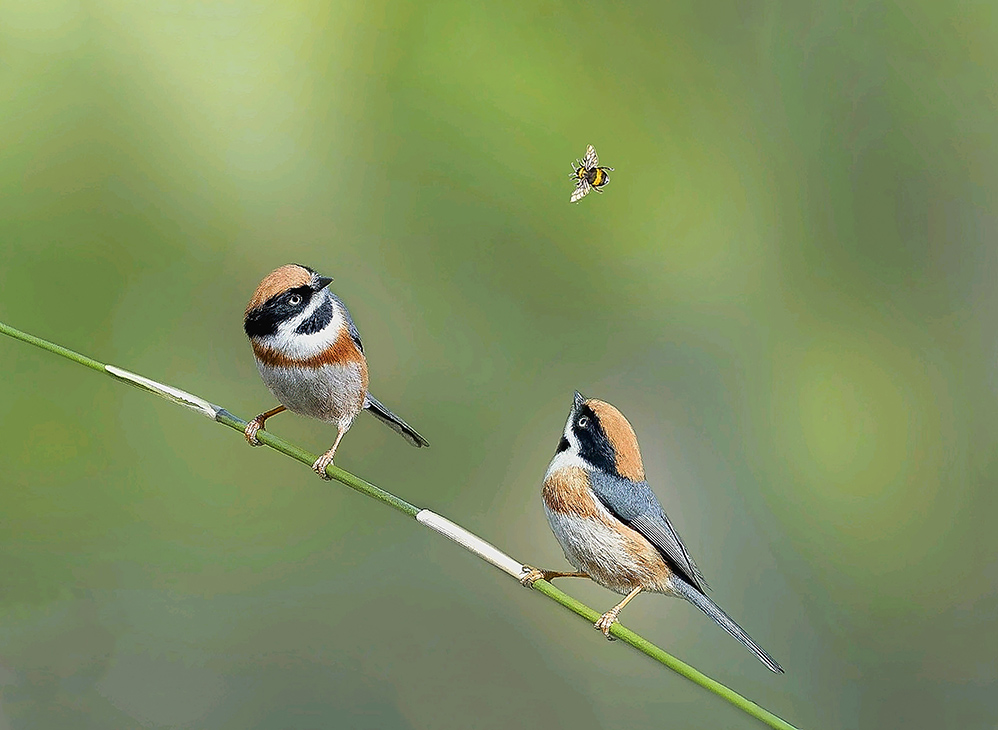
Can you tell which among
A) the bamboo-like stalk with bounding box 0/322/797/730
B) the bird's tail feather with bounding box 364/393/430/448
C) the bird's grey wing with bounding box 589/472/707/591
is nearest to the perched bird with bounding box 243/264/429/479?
the bird's tail feather with bounding box 364/393/430/448

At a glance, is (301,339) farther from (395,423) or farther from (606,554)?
(606,554)

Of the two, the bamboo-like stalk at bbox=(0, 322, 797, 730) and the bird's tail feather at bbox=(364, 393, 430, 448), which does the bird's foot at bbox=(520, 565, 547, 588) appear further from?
the bird's tail feather at bbox=(364, 393, 430, 448)

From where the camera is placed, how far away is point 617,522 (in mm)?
1804

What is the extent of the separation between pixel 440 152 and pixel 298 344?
7.99 feet

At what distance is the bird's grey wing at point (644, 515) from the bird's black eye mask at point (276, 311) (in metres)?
0.64

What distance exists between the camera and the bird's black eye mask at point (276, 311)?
71.2 inches

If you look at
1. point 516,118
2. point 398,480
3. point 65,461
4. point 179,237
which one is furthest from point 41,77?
point 398,480

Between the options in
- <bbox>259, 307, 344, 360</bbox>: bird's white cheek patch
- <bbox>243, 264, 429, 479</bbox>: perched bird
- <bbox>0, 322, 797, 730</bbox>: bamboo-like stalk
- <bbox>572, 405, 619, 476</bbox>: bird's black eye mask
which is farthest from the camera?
<bbox>259, 307, 344, 360</bbox>: bird's white cheek patch

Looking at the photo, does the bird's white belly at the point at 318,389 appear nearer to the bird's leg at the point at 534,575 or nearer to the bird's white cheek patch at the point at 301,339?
the bird's white cheek patch at the point at 301,339

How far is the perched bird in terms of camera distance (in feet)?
5.93

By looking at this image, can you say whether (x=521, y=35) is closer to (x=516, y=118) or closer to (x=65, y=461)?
(x=516, y=118)

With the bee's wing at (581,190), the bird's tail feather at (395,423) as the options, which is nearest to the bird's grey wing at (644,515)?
the bird's tail feather at (395,423)

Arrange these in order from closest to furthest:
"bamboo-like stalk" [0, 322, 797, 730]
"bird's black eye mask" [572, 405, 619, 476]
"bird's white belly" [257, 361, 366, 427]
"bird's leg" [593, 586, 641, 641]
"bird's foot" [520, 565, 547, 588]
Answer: "bamboo-like stalk" [0, 322, 797, 730], "bird's foot" [520, 565, 547, 588], "bird's leg" [593, 586, 641, 641], "bird's black eye mask" [572, 405, 619, 476], "bird's white belly" [257, 361, 366, 427]

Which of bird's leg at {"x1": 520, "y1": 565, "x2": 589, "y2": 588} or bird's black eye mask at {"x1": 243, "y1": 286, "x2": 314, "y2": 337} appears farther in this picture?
bird's black eye mask at {"x1": 243, "y1": 286, "x2": 314, "y2": 337}
